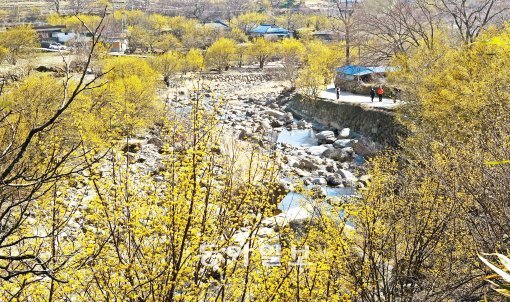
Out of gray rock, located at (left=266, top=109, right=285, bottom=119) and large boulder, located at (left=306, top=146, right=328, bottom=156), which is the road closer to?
gray rock, located at (left=266, top=109, right=285, bottom=119)

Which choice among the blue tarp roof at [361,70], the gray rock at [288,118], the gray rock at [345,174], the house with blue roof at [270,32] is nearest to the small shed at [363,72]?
the blue tarp roof at [361,70]

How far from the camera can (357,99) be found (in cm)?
3303

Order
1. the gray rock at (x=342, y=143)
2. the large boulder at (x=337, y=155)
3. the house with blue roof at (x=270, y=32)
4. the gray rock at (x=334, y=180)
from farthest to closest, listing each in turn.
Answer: the house with blue roof at (x=270, y=32)
the gray rock at (x=342, y=143)
the large boulder at (x=337, y=155)
the gray rock at (x=334, y=180)

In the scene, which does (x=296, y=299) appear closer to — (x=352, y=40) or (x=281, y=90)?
(x=352, y=40)

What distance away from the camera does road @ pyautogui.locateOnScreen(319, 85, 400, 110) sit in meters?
28.9

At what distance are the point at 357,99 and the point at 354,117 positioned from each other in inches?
135

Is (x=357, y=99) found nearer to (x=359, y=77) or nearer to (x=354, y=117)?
(x=354, y=117)

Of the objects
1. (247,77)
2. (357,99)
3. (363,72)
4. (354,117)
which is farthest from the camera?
(247,77)

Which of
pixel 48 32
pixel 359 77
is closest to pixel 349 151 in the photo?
pixel 359 77

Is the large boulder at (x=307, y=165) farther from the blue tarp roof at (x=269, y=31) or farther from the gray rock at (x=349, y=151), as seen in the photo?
the blue tarp roof at (x=269, y=31)

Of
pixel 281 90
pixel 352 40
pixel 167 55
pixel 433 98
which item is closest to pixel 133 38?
pixel 167 55

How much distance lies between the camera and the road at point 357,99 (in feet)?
95.0

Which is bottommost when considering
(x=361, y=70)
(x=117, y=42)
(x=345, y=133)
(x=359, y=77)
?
(x=345, y=133)

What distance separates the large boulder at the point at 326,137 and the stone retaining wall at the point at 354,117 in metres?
1.57
